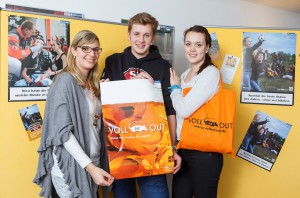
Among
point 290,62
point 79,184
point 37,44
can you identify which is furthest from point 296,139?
point 37,44

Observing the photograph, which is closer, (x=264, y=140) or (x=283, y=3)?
(x=264, y=140)

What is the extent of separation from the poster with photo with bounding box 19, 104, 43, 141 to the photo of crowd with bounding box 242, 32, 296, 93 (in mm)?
1388

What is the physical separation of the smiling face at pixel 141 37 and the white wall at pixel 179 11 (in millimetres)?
683

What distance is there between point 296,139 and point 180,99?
107 cm

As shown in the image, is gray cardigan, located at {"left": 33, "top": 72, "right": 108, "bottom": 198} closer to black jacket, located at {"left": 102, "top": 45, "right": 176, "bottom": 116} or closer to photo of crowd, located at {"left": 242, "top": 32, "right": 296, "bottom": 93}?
black jacket, located at {"left": 102, "top": 45, "right": 176, "bottom": 116}

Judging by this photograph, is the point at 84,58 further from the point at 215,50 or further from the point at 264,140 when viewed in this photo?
the point at 264,140

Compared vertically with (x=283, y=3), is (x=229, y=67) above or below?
below

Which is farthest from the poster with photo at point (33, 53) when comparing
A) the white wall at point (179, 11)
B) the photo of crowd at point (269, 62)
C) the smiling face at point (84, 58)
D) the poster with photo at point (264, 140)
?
the poster with photo at point (264, 140)

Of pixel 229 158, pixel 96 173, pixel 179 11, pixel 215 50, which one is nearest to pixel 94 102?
pixel 96 173

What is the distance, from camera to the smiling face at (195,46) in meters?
1.48

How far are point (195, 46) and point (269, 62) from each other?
2.50ft

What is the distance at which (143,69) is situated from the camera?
1554mm

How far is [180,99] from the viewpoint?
4.66ft

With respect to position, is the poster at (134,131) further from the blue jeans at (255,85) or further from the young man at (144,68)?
the blue jeans at (255,85)
